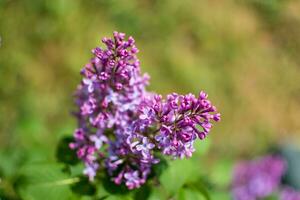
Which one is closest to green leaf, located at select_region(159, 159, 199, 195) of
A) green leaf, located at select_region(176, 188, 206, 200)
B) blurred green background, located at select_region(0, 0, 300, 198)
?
green leaf, located at select_region(176, 188, 206, 200)

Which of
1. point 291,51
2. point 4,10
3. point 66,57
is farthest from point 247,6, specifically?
point 4,10

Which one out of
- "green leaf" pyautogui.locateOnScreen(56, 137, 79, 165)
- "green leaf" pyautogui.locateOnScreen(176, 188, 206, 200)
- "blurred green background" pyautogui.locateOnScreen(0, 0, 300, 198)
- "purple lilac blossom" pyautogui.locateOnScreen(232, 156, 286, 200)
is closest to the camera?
"green leaf" pyautogui.locateOnScreen(176, 188, 206, 200)

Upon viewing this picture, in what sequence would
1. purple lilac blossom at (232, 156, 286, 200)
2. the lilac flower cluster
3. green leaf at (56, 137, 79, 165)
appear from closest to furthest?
the lilac flower cluster < green leaf at (56, 137, 79, 165) < purple lilac blossom at (232, 156, 286, 200)

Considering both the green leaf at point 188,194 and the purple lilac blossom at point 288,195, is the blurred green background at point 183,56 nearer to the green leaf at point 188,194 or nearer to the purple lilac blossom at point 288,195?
the purple lilac blossom at point 288,195

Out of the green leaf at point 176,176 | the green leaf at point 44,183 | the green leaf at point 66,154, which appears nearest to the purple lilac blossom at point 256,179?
the green leaf at point 176,176

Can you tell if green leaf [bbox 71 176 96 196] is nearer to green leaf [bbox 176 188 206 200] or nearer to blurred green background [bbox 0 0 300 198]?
green leaf [bbox 176 188 206 200]

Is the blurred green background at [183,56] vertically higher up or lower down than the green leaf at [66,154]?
higher up

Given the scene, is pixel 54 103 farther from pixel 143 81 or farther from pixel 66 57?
pixel 143 81
